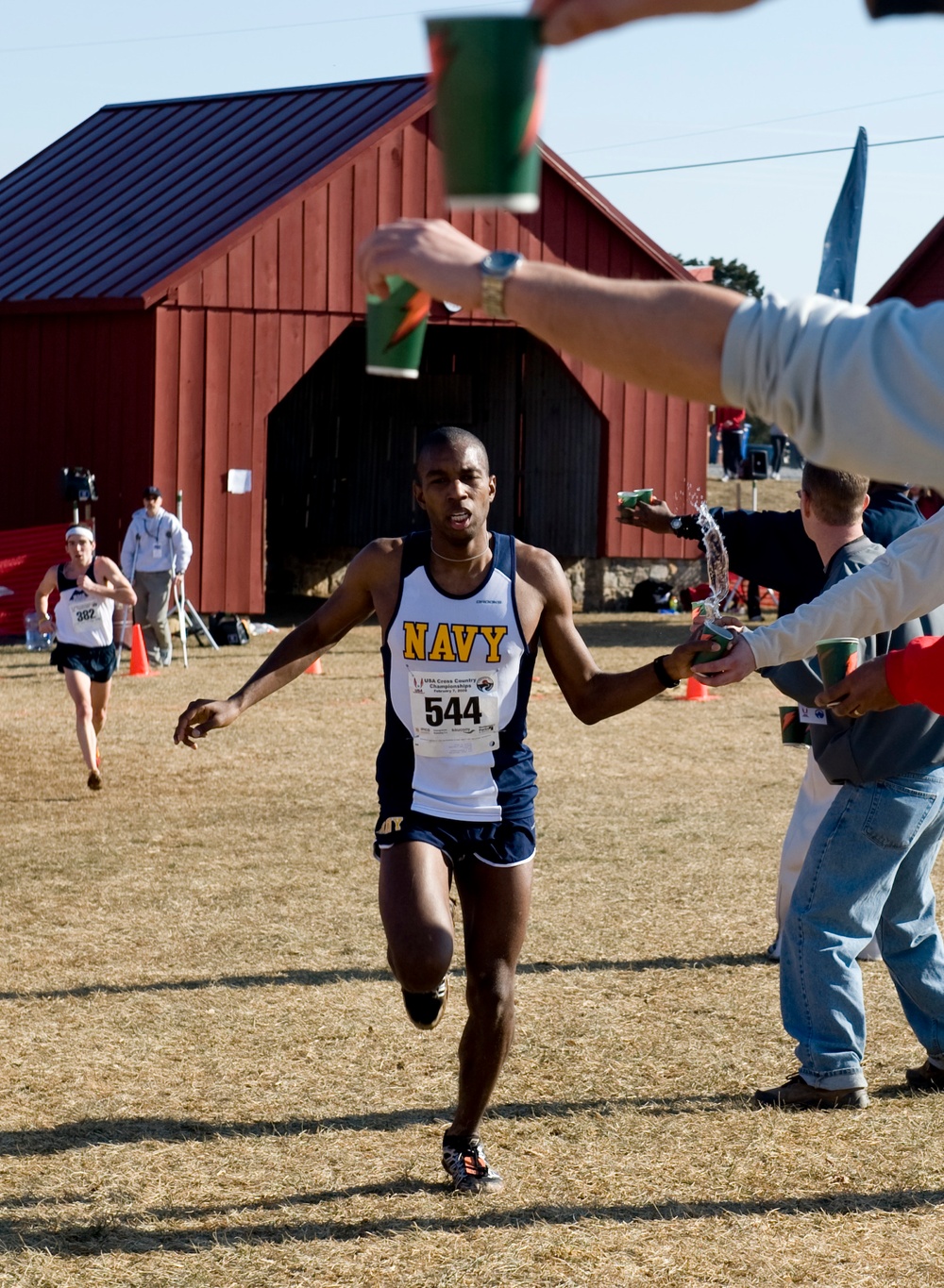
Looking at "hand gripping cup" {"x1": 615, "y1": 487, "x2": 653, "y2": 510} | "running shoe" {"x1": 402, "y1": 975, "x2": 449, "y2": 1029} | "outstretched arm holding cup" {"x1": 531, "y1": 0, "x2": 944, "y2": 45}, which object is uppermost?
"outstretched arm holding cup" {"x1": 531, "y1": 0, "x2": 944, "y2": 45}

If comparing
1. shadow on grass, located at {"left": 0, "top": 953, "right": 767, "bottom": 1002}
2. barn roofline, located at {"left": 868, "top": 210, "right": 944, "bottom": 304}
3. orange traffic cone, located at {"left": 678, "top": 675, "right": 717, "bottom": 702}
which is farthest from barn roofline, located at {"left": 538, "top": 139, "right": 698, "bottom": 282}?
shadow on grass, located at {"left": 0, "top": 953, "right": 767, "bottom": 1002}

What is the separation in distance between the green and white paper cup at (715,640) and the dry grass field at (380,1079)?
169 cm

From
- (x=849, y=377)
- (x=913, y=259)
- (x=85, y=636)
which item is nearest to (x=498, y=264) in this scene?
(x=849, y=377)

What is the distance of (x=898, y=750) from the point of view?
5.53 meters

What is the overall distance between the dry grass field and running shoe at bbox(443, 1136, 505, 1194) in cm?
5

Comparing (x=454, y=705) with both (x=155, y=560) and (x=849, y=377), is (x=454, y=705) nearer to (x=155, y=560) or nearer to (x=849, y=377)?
(x=849, y=377)

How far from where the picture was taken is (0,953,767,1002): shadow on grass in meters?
7.12

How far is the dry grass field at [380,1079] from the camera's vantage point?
4711 millimetres

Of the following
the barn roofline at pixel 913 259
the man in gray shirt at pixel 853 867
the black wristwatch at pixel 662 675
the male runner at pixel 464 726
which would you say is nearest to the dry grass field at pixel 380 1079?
the man in gray shirt at pixel 853 867

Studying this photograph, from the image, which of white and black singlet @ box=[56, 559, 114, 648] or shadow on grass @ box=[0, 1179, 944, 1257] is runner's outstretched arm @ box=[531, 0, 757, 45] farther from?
white and black singlet @ box=[56, 559, 114, 648]

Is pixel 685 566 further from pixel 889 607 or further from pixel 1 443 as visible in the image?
pixel 889 607

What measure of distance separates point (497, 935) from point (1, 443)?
1963cm

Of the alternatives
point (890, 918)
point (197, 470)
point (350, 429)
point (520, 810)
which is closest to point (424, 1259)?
point (520, 810)

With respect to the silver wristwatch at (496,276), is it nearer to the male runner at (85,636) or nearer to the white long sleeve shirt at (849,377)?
the white long sleeve shirt at (849,377)
